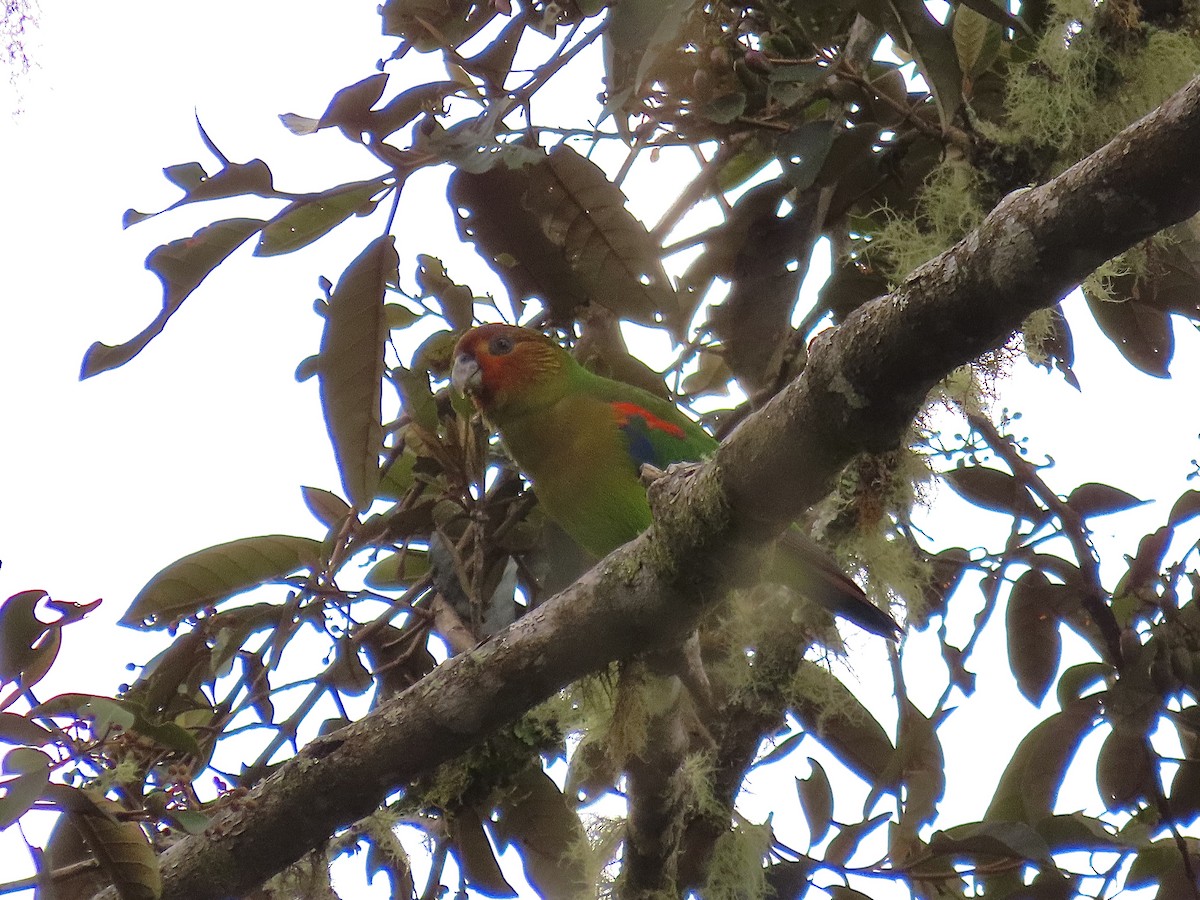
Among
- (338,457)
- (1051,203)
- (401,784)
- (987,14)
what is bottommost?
(1051,203)

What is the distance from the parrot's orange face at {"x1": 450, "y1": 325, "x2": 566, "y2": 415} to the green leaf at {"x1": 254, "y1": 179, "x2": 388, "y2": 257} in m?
0.99

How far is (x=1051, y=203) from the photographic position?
1.65 m

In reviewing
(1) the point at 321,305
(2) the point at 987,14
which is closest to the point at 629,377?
(1) the point at 321,305

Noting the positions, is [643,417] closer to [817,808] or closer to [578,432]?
[578,432]

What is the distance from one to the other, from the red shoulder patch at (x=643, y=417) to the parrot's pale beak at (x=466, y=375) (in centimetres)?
40

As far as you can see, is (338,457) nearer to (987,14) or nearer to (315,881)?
(315,881)

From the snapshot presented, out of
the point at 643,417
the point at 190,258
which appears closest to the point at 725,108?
the point at 643,417

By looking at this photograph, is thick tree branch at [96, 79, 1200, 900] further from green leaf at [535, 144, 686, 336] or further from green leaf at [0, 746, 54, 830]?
green leaf at [535, 144, 686, 336]

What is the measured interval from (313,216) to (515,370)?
1222 millimetres

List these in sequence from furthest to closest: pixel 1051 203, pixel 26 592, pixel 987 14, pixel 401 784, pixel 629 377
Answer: pixel 629 377 < pixel 401 784 < pixel 987 14 < pixel 26 592 < pixel 1051 203

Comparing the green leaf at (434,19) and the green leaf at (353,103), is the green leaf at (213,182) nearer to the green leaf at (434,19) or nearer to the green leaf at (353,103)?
the green leaf at (353,103)

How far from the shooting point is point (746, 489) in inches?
78.1

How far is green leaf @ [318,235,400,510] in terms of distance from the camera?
2.63 metres

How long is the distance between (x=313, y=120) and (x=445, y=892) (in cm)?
186
